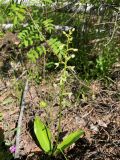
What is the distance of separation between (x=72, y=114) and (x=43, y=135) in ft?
1.49

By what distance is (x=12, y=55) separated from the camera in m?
4.53

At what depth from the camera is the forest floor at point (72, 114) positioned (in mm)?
3143

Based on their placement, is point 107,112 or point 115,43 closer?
point 107,112

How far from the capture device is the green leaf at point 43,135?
315 cm

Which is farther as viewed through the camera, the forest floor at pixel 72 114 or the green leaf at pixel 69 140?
the forest floor at pixel 72 114

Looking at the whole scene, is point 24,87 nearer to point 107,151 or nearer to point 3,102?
point 3,102

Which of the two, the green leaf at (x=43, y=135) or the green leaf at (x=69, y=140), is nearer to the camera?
the green leaf at (x=69, y=140)

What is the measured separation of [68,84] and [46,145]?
0.84 m

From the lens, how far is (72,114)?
11.5 ft

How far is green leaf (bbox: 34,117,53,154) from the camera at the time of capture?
3148 millimetres

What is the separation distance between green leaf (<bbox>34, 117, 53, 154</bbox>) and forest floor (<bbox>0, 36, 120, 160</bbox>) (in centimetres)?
12

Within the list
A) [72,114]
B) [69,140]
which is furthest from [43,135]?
[72,114]

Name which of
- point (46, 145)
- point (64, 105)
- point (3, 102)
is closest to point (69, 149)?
point (46, 145)

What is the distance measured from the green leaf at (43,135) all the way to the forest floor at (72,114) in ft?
0.39
